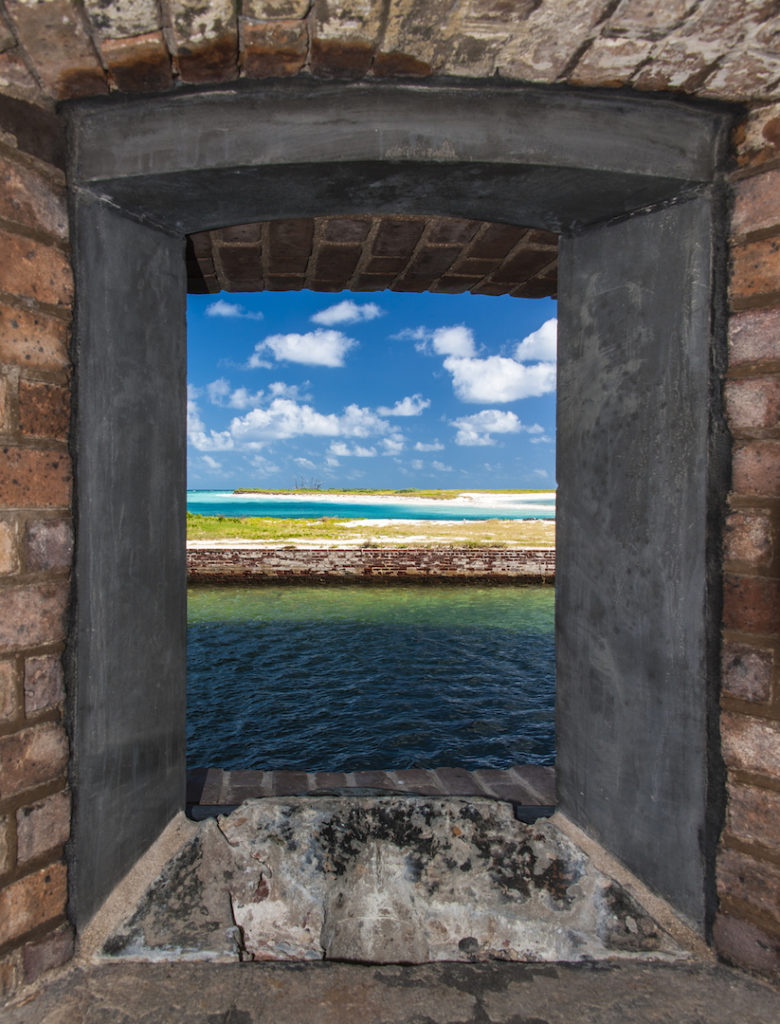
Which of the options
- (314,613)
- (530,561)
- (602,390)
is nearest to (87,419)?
(602,390)

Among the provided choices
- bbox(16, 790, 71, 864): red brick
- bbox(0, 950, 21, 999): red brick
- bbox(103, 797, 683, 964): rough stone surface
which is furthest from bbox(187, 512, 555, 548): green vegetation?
bbox(0, 950, 21, 999): red brick

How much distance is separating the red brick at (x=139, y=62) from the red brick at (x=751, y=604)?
6.56 feet

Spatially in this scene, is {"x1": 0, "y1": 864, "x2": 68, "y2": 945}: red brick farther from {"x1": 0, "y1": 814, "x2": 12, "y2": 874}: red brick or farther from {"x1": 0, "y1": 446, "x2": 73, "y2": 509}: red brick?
{"x1": 0, "y1": 446, "x2": 73, "y2": 509}: red brick

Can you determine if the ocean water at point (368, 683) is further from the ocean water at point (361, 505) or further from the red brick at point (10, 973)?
the ocean water at point (361, 505)

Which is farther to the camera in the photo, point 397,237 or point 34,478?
point 397,237

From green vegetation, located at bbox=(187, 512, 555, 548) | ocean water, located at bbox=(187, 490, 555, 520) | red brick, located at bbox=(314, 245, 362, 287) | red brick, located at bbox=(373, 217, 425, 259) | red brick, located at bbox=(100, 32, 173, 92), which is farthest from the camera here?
ocean water, located at bbox=(187, 490, 555, 520)

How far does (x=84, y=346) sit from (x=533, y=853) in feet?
6.95

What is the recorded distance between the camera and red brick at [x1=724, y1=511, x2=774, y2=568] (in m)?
1.53

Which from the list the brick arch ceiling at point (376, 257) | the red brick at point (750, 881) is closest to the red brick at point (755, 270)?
the brick arch ceiling at point (376, 257)

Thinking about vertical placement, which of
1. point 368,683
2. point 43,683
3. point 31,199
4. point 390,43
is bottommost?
point 368,683

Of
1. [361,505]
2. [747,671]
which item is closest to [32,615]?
[747,671]

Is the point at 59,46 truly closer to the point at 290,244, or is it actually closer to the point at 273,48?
the point at 273,48

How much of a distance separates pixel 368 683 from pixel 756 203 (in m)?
7.81

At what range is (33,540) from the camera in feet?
5.02
